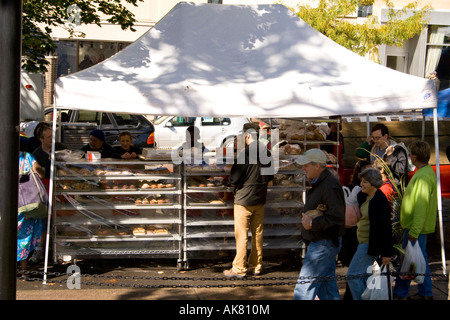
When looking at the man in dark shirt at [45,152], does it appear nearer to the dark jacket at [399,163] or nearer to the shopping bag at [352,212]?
the shopping bag at [352,212]

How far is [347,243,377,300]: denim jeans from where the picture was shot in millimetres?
5676

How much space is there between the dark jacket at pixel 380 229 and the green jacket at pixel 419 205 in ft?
3.12

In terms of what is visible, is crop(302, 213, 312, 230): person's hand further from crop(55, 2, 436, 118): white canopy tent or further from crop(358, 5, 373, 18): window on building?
crop(358, 5, 373, 18): window on building

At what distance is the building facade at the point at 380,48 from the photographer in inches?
818

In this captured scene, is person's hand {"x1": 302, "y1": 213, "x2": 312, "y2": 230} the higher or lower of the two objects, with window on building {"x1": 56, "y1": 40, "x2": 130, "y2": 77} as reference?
lower

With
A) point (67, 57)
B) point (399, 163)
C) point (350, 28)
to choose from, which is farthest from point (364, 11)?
point (399, 163)

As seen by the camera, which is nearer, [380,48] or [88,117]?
[88,117]

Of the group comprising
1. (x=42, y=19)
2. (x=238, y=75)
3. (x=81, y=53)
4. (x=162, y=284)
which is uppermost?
(x=81, y=53)

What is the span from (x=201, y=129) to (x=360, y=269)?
11.9m

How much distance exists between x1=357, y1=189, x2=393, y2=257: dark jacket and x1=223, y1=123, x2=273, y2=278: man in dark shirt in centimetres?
219

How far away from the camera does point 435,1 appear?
20719 millimetres

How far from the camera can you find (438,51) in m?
21.2

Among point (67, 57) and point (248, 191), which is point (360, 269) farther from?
point (67, 57)

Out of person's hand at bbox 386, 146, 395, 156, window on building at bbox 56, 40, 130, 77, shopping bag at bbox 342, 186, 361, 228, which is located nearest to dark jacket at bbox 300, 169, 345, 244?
shopping bag at bbox 342, 186, 361, 228
